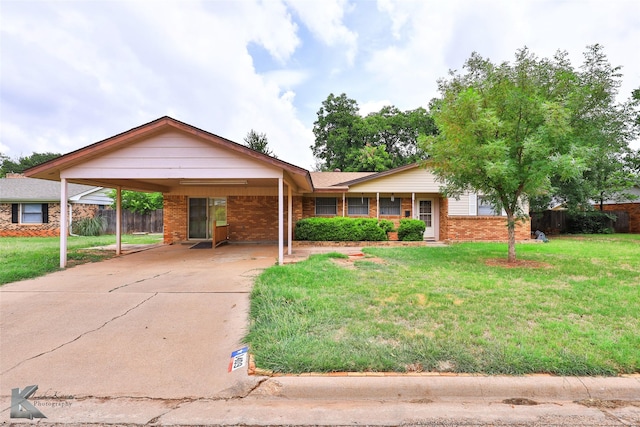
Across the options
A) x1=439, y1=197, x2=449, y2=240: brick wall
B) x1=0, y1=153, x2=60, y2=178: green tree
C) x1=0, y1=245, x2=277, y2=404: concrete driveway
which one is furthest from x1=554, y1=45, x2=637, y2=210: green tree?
x1=0, y1=153, x2=60, y2=178: green tree

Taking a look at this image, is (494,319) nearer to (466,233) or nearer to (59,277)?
(59,277)

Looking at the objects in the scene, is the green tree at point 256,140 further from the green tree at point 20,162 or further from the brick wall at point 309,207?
the green tree at point 20,162

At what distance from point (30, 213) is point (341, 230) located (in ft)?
60.6

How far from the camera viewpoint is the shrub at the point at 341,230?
12.6 m

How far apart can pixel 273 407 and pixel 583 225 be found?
22.7 meters

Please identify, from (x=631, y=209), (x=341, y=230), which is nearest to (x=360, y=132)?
Answer: (x=341, y=230)

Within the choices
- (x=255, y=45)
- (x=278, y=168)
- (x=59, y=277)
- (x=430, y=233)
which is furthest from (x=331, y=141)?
(x=59, y=277)

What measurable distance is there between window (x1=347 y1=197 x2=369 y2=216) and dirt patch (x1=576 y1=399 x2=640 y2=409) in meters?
12.5

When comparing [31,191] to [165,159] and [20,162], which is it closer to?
[165,159]

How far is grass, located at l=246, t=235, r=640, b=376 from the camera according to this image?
298cm

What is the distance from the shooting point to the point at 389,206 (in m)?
15.0

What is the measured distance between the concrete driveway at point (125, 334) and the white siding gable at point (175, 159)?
262cm

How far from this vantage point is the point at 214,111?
1983 cm

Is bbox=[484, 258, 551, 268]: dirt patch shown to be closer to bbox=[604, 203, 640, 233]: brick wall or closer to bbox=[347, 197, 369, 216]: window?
bbox=[347, 197, 369, 216]: window
